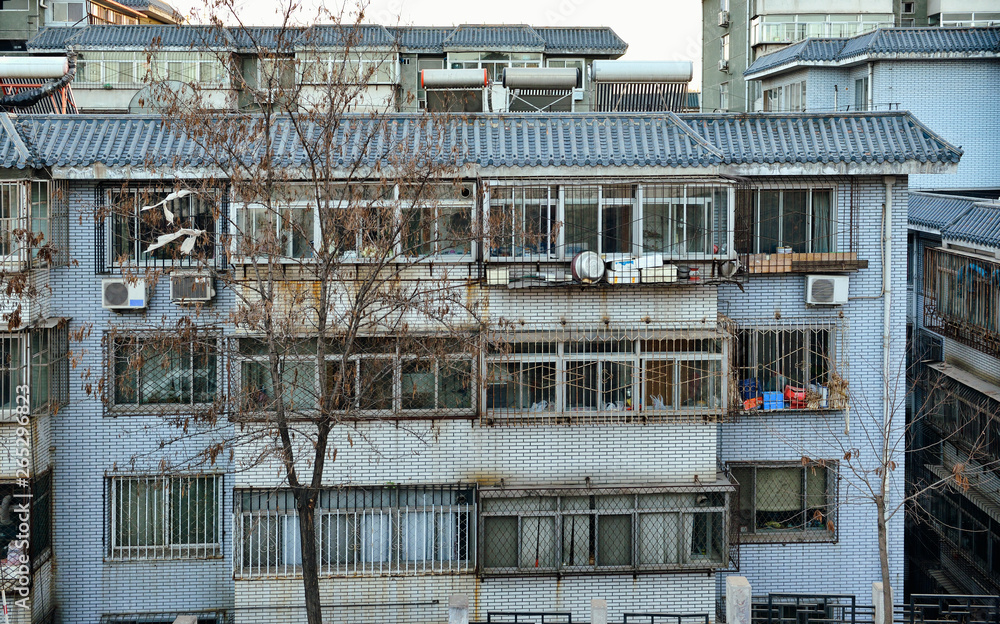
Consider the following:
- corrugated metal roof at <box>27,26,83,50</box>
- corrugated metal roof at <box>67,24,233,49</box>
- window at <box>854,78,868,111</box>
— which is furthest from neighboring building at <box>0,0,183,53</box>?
window at <box>854,78,868,111</box>

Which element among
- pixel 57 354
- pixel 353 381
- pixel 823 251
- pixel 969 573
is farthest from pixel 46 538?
pixel 969 573

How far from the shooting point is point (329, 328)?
41.6 ft

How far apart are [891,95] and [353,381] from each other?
1908 cm

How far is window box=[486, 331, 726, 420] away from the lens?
43.8 feet

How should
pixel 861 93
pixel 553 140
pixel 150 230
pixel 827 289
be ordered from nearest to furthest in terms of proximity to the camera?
1. pixel 553 140
2. pixel 150 230
3. pixel 827 289
4. pixel 861 93

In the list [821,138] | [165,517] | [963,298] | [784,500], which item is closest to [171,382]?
[165,517]

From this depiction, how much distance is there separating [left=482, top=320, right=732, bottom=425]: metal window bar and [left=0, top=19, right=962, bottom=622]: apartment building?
0.11 ft

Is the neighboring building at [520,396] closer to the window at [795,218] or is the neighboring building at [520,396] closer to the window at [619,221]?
the window at [619,221]

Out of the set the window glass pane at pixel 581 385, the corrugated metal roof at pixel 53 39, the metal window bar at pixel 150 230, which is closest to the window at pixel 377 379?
the window glass pane at pixel 581 385

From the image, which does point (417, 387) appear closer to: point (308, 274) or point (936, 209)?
point (308, 274)

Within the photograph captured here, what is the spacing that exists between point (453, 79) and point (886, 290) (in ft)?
23.7

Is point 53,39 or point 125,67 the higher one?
point 53,39

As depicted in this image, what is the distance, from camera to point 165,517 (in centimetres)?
1412

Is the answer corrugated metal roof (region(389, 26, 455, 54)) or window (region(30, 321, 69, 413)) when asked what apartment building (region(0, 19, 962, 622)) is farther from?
corrugated metal roof (region(389, 26, 455, 54))
